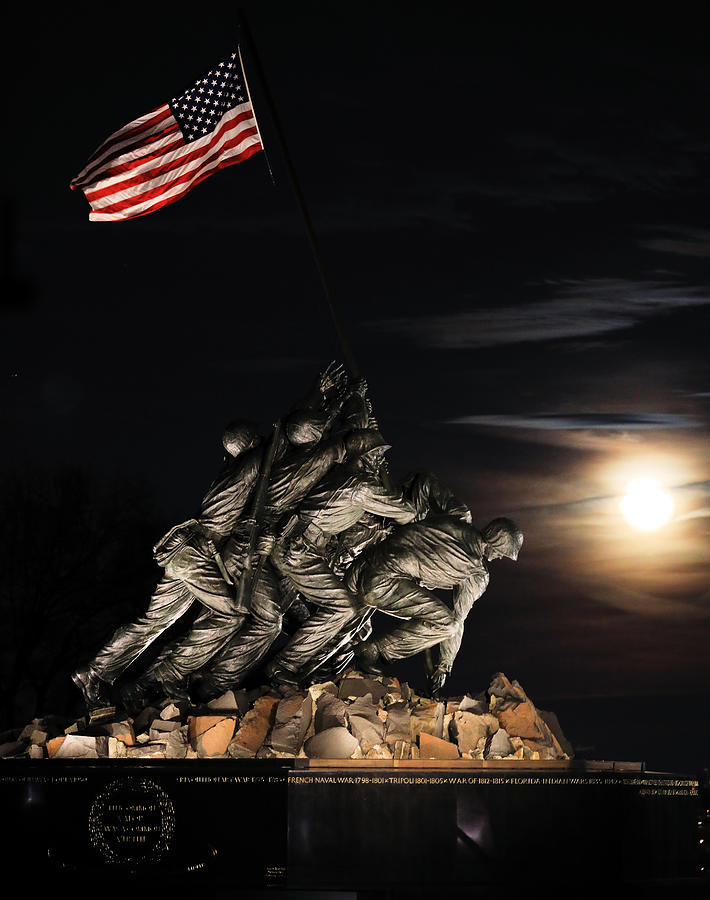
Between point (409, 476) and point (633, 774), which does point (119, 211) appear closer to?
point (409, 476)

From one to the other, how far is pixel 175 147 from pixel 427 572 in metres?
4.38

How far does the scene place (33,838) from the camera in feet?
47.9

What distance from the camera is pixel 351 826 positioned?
1399cm

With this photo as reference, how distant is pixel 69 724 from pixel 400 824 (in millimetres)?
3511

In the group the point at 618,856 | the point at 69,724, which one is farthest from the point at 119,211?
the point at 618,856

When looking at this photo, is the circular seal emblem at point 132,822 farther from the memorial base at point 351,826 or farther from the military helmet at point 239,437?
the military helmet at point 239,437

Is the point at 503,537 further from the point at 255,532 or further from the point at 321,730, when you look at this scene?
the point at 321,730

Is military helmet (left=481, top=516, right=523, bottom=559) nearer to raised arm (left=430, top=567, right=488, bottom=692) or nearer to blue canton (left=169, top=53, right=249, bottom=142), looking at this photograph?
raised arm (left=430, top=567, right=488, bottom=692)

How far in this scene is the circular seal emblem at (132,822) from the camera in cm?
1427

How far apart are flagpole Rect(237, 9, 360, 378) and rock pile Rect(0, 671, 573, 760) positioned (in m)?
3.03

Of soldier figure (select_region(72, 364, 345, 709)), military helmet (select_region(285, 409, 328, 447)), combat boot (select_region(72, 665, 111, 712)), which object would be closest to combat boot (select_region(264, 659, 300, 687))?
soldier figure (select_region(72, 364, 345, 709))

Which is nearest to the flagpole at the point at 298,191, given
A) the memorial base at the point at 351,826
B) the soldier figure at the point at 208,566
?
the soldier figure at the point at 208,566

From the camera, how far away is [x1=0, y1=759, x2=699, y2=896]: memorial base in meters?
14.0

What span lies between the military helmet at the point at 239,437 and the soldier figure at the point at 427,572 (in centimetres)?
147
